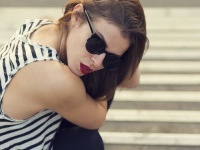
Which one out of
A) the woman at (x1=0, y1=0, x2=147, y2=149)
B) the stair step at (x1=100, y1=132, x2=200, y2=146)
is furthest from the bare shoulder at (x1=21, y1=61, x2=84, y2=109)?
the stair step at (x1=100, y1=132, x2=200, y2=146)

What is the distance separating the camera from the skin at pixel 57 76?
56.9 inches

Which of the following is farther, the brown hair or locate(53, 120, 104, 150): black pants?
locate(53, 120, 104, 150): black pants

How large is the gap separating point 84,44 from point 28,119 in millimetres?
355

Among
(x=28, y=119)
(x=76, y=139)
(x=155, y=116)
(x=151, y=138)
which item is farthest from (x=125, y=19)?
(x=155, y=116)

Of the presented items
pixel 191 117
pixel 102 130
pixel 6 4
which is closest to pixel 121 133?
pixel 102 130

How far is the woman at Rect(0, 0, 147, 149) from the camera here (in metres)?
1.44

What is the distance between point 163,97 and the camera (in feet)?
9.09

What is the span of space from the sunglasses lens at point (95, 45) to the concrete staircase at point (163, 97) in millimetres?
731

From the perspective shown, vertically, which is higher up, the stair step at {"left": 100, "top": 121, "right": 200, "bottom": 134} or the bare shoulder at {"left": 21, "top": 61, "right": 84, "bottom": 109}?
the bare shoulder at {"left": 21, "top": 61, "right": 84, "bottom": 109}

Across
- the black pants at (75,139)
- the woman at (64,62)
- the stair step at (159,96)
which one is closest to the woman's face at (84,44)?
the woman at (64,62)

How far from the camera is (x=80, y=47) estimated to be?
4.82ft

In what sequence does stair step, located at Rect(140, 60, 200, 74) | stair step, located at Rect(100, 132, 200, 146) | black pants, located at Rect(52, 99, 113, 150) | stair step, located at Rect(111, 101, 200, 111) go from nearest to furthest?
black pants, located at Rect(52, 99, 113, 150)
stair step, located at Rect(100, 132, 200, 146)
stair step, located at Rect(111, 101, 200, 111)
stair step, located at Rect(140, 60, 200, 74)

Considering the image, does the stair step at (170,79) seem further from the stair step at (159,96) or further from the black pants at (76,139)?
the black pants at (76,139)

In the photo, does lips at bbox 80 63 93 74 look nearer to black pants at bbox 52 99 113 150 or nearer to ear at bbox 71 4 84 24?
ear at bbox 71 4 84 24
